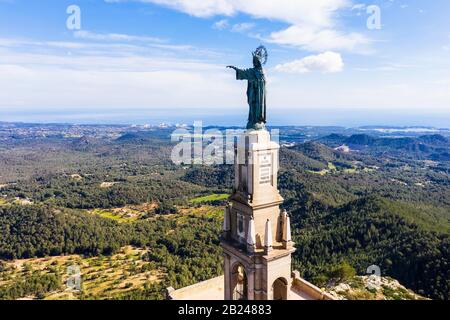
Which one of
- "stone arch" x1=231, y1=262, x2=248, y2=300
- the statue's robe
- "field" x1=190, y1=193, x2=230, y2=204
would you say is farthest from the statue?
"field" x1=190, y1=193, x2=230, y2=204

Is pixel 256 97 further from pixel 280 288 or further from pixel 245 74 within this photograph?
pixel 280 288

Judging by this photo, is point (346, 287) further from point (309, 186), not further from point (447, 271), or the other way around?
point (309, 186)

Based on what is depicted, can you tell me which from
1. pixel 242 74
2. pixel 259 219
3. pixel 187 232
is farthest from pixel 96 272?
pixel 242 74

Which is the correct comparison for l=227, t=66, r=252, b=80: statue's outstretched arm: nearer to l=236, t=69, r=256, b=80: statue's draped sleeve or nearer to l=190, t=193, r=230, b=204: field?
l=236, t=69, r=256, b=80: statue's draped sleeve

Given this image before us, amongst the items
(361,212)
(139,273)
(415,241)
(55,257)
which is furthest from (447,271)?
(55,257)

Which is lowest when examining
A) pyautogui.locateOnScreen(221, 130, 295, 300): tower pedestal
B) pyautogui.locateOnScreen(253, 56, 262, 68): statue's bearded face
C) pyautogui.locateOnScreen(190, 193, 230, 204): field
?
pyautogui.locateOnScreen(190, 193, 230, 204): field

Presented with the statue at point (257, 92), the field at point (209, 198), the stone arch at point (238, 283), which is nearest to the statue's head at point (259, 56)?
the statue at point (257, 92)

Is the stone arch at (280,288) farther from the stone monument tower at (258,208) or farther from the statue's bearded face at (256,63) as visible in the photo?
the statue's bearded face at (256,63)

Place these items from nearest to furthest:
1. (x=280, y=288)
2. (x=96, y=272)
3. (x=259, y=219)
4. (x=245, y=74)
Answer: (x=259, y=219), (x=245, y=74), (x=280, y=288), (x=96, y=272)
